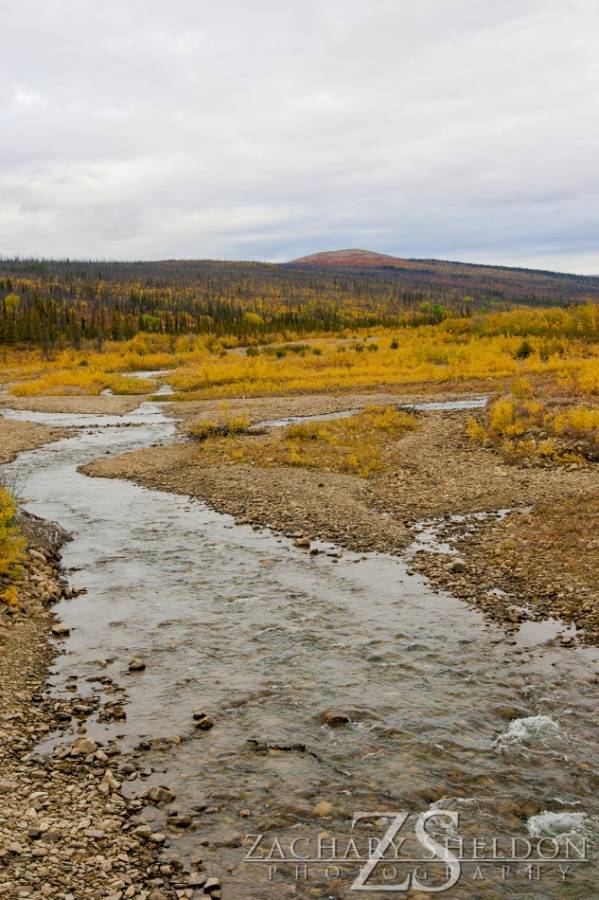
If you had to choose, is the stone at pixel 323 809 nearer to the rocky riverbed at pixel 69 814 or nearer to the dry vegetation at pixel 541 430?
the rocky riverbed at pixel 69 814

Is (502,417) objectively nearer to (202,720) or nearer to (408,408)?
(408,408)

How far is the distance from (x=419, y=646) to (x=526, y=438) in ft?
44.4

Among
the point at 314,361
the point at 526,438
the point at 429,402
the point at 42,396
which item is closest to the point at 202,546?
the point at 526,438

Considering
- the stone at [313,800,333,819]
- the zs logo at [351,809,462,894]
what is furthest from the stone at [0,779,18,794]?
the zs logo at [351,809,462,894]

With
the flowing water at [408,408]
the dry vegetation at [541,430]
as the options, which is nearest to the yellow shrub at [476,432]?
the dry vegetation at [541,430]

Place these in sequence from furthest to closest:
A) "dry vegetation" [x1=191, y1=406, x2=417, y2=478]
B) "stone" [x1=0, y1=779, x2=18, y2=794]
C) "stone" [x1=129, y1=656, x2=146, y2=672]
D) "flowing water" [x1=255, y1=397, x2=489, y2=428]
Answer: "flowing water" [x1=255, y1=397, x2=489, y2=428] → "dry vegetation" [x1=191, y1=406, x2=417, y2=478] → "stone" [x1=129, y1=656, x2=146, y2=672] → "stone" [x1=0, y1=779, x2=18, y2=794]

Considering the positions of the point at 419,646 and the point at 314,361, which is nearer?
the point at 419,646

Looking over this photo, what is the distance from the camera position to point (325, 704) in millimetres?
7824

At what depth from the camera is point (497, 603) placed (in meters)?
10.5

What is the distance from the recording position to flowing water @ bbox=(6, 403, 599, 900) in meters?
5.81

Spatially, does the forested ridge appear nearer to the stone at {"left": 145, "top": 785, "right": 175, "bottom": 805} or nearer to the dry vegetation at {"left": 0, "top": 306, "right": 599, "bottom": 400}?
the dry vegetation at {"left": 0, "top": 306, "right": 599, "bottom": 400}

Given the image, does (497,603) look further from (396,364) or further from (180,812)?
(396,364)

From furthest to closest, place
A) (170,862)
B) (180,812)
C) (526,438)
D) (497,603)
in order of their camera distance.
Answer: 1. (526,438)
2. (497,603)
3. (180,812)
4. (170,862)

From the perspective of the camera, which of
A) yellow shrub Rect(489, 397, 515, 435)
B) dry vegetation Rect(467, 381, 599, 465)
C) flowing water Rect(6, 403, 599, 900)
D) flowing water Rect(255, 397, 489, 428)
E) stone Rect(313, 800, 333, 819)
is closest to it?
flowing water Rect(6, 403, 599, 900)
